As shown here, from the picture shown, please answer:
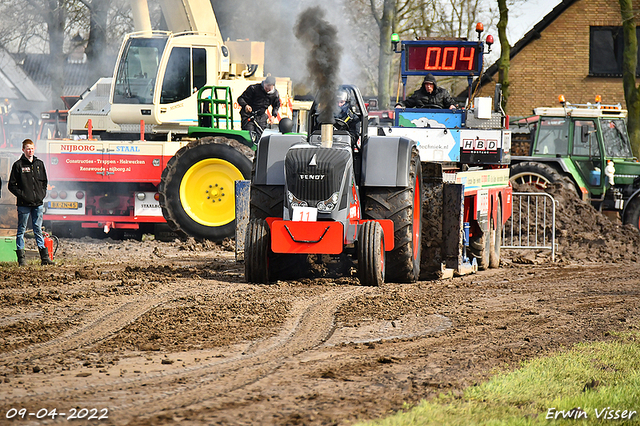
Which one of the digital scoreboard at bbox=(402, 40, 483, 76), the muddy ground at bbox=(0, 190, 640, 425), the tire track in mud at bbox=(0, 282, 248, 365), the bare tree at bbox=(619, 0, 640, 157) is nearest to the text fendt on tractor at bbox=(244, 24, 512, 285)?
the muddy ground at bbox=(0, 190, 640, 425)

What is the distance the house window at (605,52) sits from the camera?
105 ft

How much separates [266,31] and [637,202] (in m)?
8.60

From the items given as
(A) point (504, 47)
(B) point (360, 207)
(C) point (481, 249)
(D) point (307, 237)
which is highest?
(A) point (504, 47)

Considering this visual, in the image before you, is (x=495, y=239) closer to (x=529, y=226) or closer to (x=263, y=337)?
(x=529, y=226)

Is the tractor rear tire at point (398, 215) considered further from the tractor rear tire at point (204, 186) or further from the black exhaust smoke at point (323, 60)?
the tractor rear tire at point (204, 186)

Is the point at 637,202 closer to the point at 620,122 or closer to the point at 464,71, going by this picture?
the point at 620,122

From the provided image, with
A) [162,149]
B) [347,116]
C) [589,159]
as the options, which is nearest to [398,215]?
[347,116]

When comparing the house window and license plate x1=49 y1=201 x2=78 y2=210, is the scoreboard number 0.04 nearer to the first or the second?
license plate x1=49 y1=201 x2=78 y2=210

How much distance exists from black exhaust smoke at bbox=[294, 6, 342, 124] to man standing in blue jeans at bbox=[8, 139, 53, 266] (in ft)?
14.3

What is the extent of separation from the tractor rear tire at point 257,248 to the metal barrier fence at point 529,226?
246 inches

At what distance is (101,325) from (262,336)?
1386 mm

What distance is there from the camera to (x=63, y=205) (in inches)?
512

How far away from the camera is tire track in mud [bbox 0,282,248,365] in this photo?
213 inches

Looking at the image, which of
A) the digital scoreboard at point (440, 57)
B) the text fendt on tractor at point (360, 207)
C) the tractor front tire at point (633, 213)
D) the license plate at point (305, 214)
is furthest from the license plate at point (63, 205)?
the tractor front tire at point (633, 213)
